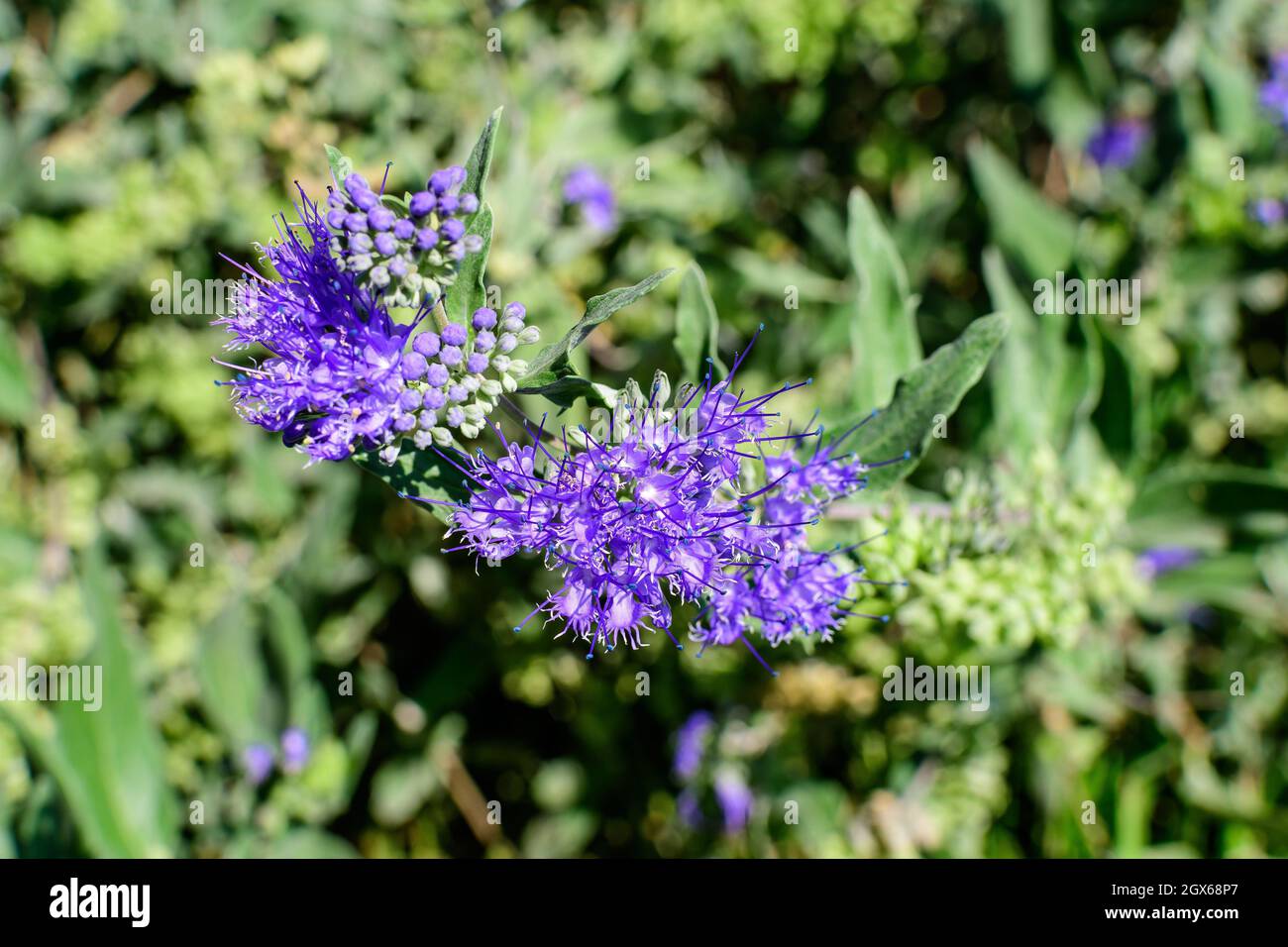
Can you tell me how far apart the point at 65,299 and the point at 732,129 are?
3210mm

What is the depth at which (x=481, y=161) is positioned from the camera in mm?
1872

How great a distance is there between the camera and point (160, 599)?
4.17 metres

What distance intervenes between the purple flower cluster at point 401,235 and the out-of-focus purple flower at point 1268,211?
324cm

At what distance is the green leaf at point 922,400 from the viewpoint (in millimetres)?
2246

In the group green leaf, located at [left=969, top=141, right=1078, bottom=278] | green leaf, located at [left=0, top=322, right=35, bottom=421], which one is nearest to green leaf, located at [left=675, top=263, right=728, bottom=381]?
green leaf, located at [left=969, top=141, right=1078, bottom=278]

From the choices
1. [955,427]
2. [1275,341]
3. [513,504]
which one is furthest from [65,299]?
[1275,341]

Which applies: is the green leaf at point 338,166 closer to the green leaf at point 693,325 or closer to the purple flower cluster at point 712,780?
the green leaf at point 693,325

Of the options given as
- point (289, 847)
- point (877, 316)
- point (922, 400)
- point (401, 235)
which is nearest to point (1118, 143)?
point (877, 316)

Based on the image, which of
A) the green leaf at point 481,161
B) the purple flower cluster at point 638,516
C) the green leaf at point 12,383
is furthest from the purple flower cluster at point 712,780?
the green leaf at point 12,383

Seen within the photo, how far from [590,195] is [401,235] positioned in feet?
6.92

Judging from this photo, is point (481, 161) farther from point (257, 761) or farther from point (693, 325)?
point (257, 761)

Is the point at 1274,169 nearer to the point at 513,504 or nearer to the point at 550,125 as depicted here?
the point at 550,125

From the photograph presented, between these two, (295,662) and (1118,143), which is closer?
(295,662)

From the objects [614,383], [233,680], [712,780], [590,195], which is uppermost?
[590,195]
